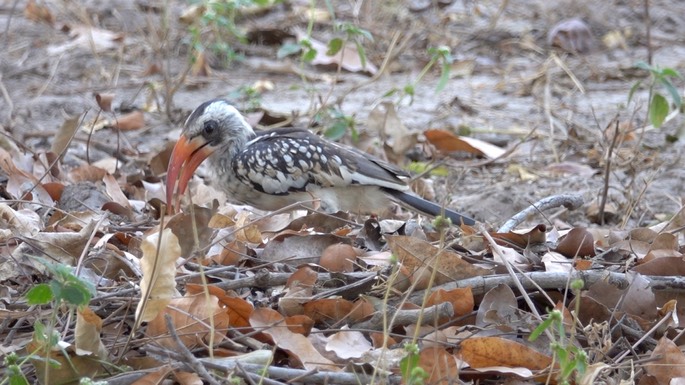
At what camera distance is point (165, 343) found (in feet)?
9.36

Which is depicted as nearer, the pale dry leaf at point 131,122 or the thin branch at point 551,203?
the thin branch at point 551,203

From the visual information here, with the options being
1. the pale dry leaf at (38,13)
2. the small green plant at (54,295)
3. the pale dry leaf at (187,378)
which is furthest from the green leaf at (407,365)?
the pale dry leaf at (38,13)

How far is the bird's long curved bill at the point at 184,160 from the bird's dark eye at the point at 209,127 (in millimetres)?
41

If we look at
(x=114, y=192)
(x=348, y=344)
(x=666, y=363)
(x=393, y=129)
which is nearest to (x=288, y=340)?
(x=348, y=344)

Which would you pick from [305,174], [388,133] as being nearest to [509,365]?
[305,174]

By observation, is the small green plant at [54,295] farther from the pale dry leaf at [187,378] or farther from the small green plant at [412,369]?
the small green plant at [412,369]

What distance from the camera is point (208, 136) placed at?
16.9ft

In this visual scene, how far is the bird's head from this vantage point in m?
5.02

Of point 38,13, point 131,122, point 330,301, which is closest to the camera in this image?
point 330,301

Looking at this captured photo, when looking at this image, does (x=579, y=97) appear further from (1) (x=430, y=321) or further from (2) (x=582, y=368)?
(2) (x=582, y=368)

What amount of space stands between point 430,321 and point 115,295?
85cm

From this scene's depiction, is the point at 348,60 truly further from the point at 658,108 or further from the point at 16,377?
the point at 16,377

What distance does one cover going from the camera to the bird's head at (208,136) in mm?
5023

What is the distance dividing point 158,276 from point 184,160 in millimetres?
2260
